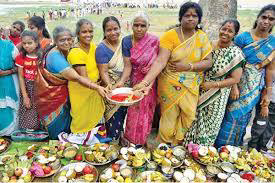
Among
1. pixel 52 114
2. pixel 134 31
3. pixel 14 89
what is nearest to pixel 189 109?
pixel 134 31

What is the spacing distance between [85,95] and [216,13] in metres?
4.86

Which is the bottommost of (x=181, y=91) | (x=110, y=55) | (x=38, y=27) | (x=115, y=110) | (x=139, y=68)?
(x=115, y=110)

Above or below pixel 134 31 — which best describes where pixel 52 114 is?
below

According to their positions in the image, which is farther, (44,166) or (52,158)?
(52,158)

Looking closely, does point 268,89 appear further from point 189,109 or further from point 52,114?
point 52,114

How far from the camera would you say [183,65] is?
9.84 feet

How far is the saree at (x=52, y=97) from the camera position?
3.12m

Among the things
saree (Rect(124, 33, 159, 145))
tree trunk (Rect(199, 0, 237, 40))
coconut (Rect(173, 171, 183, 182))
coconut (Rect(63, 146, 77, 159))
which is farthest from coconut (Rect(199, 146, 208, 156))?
tree trunk (Rect(199, 0, 237, 40))

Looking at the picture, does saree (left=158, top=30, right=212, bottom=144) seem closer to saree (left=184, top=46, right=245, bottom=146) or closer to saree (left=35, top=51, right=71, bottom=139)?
saree (left=184, top=46, right=245, bottom=146)

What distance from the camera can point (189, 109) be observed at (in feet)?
10.5

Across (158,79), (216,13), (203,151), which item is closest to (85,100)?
(158,79)

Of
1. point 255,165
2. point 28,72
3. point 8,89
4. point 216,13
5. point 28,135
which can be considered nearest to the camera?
point 255,165

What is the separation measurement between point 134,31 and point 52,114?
148cm

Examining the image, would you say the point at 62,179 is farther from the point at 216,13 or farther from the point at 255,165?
the point at 216,13
